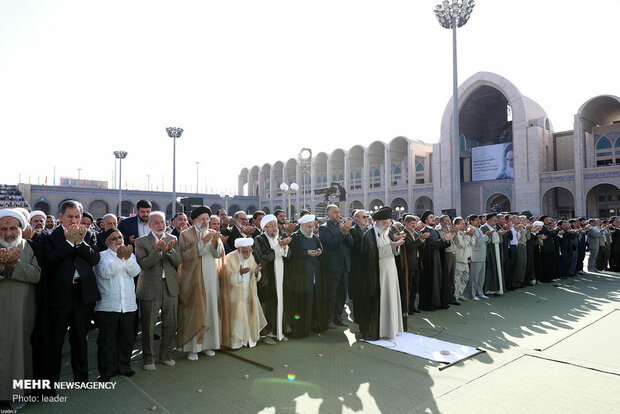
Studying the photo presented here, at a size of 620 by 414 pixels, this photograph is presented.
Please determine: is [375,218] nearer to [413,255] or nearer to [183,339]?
[413,255]

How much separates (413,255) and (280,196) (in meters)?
38.2

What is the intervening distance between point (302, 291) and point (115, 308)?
7.99ft

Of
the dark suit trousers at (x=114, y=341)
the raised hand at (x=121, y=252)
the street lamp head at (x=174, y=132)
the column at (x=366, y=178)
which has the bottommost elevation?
the dark suit trousers at (x=114, y=341)

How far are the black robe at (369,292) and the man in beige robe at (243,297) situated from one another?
4.43ft

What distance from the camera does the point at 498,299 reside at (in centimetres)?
786

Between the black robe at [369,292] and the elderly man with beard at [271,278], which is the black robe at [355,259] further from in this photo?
the elderly man with beard at [271,278]

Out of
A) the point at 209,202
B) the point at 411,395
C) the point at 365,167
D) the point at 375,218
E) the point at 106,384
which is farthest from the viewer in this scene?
the point at 209,202

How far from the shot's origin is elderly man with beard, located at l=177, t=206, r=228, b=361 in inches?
175

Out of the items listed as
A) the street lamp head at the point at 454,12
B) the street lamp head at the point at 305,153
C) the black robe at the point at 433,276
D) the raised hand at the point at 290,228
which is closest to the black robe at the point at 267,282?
the raised hand at the point at 290,228

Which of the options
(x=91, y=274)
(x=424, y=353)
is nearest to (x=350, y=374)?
(x=424, y=353)

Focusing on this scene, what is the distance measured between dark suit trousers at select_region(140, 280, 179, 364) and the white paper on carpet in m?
2.51

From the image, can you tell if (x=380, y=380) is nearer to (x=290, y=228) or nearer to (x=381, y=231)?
(x=381, y=231)

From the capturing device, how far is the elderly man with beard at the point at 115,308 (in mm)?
3816

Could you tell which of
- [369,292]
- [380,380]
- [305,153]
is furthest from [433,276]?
[305,153]
